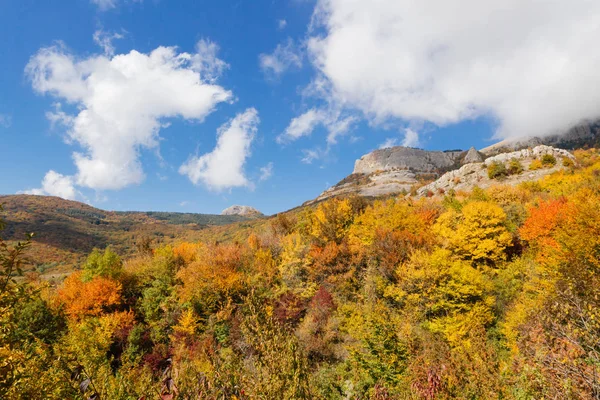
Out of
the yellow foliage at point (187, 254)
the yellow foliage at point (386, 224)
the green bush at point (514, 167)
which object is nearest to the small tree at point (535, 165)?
the green bush at point (514, 167)

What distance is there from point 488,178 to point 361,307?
43.6 meters

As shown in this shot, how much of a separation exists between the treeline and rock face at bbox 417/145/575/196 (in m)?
4.93

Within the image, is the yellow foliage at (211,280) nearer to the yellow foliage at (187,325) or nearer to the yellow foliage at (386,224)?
the yellow foliage at (187,325)

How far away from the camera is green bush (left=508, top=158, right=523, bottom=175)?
186 feet

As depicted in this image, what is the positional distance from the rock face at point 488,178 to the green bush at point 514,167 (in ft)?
2.55

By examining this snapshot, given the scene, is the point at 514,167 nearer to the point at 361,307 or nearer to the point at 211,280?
the point at 361,307

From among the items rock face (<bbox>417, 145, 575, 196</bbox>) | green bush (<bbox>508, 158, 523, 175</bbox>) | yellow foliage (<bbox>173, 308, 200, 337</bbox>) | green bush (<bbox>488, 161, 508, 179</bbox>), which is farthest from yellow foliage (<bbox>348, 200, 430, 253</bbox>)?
green bush (<bbox>508, 158, 523, 175</bbox>)

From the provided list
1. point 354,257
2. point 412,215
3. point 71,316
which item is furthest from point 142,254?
point 412,215

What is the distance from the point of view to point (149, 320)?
38.5 metres

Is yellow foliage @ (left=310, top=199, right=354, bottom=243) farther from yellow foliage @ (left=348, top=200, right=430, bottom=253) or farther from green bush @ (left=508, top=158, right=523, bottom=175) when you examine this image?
green bush @ (left=508, top=158, right=523, bottom=175)

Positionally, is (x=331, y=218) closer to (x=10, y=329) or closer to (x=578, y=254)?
(x=578, y=254)

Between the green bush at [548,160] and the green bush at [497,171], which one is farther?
the green bush at [497,171]

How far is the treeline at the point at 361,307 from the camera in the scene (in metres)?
8.37

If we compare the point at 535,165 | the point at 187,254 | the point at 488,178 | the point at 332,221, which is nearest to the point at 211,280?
the point at 187,254
